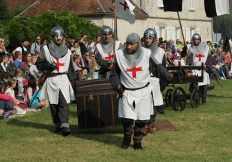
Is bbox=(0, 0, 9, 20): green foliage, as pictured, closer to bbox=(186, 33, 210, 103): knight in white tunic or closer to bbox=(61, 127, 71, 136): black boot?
bbox=(186, 33, 210, 103): knight in white tunic

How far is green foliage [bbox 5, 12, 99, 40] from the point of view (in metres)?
27.9

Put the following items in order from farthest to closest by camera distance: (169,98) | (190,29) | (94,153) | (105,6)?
(190,29) < (105,6) < (169,98) < (94,153)

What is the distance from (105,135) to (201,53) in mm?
5965

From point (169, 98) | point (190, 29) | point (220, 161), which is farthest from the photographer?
point (190, 29)

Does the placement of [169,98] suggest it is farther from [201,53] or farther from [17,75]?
[17,75]

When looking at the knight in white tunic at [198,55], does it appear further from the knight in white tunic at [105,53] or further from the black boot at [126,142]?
the black boot at [126,142]

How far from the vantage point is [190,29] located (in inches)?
2191

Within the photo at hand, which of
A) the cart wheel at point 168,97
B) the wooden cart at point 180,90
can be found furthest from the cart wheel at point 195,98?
the cart wheel at point 168,97

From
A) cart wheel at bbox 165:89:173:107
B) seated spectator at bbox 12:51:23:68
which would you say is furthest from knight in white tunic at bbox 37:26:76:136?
seated spectator at bbox 12:51:23:68

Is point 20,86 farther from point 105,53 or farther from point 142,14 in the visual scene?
point 142,14

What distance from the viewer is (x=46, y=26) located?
99.9ft

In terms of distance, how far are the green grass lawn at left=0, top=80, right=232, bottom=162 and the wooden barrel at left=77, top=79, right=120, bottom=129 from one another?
0.25m

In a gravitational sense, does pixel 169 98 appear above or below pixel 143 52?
below

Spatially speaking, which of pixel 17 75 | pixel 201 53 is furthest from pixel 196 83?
pixel 17 75
